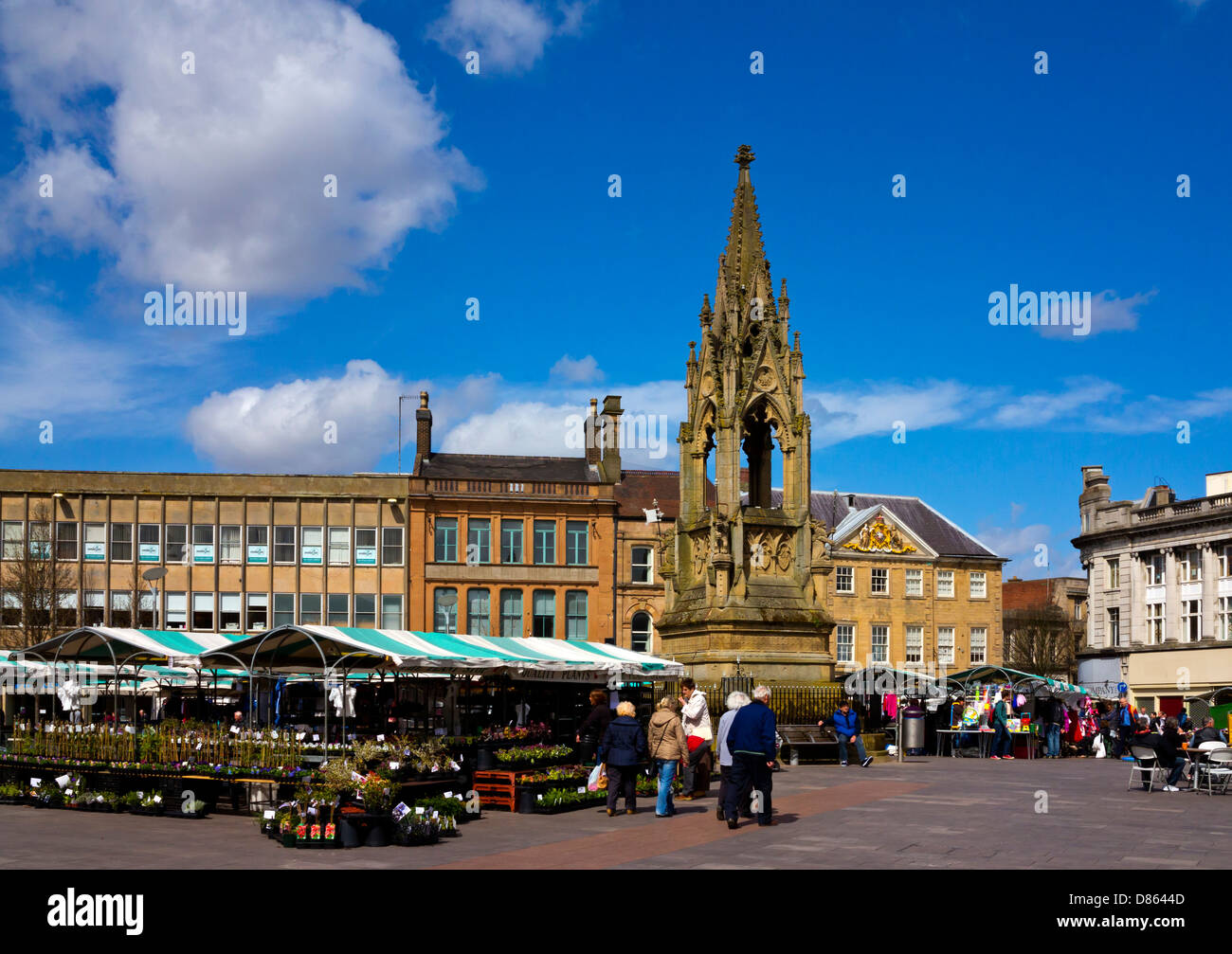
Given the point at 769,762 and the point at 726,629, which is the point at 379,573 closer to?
the point at 726,629

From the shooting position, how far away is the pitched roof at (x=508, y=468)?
6569cm

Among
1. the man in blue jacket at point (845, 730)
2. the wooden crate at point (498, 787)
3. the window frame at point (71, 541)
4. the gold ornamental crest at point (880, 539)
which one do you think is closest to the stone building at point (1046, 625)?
the gold ornamental crest at point (880, 539)

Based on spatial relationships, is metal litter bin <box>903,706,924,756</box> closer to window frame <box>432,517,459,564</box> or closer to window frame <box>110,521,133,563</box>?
window frame <box>432,517,459,564</box>

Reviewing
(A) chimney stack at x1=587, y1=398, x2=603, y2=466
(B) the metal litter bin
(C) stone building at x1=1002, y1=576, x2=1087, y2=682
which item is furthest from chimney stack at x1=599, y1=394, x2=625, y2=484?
(B) the metal litter bin

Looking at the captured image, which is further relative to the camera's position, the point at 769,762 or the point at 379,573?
the point at 379,573

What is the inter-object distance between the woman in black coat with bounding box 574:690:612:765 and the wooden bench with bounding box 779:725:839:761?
573 centimetres

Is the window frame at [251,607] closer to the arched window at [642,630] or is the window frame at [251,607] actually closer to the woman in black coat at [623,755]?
the arched window at [642,630]

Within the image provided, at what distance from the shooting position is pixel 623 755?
17734 mm

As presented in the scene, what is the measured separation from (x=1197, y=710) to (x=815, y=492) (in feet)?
88.4

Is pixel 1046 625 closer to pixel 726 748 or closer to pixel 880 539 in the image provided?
pixel 880 539

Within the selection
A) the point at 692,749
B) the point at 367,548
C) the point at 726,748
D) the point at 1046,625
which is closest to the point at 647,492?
the point at 367,548

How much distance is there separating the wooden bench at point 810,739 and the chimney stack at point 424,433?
40914 mm
